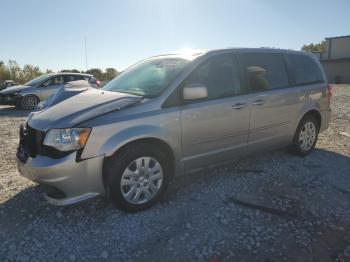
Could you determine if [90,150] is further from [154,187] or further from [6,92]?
[6,92]

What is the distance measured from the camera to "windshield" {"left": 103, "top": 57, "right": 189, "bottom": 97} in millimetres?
4055

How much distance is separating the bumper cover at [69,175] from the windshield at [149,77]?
3.66 ft

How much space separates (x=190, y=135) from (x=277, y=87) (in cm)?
187

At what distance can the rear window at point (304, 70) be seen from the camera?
5.50 m

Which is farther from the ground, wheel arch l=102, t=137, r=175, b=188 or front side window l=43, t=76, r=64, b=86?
front side window l=43, t=76, r=64, b=86

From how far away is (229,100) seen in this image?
4.40 metres

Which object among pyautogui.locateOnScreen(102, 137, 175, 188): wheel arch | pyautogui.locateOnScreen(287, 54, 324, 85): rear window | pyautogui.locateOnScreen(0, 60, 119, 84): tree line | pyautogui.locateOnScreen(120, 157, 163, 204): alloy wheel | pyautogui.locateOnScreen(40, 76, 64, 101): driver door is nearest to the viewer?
pyautogui.locateOnScreen(102, 137, 175, 188): wheel arch

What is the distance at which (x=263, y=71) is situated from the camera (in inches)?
196

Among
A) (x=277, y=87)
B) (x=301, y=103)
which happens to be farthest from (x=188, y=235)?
(x=301, y=103)

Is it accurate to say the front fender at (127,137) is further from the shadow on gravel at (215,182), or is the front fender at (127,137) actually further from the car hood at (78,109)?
the shadow on gravel at (215,182)

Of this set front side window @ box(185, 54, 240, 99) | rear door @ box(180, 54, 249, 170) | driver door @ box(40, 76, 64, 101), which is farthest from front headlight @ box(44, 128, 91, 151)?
driver door @ box(40, 76, 64, 101)

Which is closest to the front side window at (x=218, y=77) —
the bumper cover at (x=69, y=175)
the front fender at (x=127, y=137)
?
the front fender at (x=127, y=137)

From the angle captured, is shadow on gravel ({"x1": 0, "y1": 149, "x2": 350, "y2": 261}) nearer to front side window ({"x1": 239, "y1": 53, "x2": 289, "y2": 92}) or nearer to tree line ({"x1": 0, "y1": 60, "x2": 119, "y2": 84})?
front side window ({"x1": 239, "y1": 53, "x2": 289, "y2": 92})

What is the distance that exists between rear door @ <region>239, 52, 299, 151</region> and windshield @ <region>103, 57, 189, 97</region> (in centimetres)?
102
